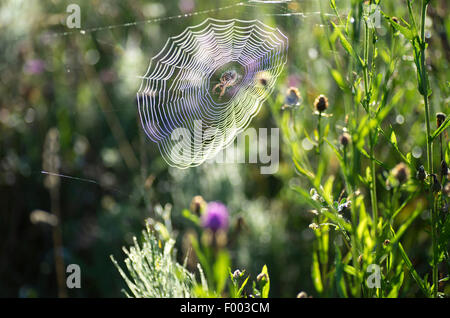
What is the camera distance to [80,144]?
213cm

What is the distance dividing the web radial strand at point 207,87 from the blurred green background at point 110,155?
11 cm

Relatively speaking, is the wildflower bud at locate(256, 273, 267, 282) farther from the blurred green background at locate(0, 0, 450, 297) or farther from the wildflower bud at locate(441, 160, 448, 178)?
the blurred green background at locate(0, 0, 450, 297)

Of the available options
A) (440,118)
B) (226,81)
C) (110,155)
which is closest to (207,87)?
(226,81)

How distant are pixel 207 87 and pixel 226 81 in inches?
3.0

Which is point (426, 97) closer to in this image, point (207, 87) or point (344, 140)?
point (344, 140)

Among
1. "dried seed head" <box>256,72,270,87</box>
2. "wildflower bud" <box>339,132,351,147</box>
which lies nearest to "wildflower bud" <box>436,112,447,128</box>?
"wildflower bud" <box>339,132,351,147</box>

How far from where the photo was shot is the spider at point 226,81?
1597 mm

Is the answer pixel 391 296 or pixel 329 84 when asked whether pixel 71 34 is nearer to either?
pixel 329 84

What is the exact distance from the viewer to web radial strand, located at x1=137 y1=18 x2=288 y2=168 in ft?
4.96

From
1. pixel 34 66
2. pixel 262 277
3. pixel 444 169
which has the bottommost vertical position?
pixel 262 277

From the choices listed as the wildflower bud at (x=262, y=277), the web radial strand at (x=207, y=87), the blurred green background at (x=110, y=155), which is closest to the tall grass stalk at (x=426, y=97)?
the wildflower bud at (x=262, y=277)

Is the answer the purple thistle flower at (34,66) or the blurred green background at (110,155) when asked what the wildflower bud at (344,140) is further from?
the purple thistle flower at (34,66)

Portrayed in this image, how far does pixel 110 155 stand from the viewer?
203 cm
